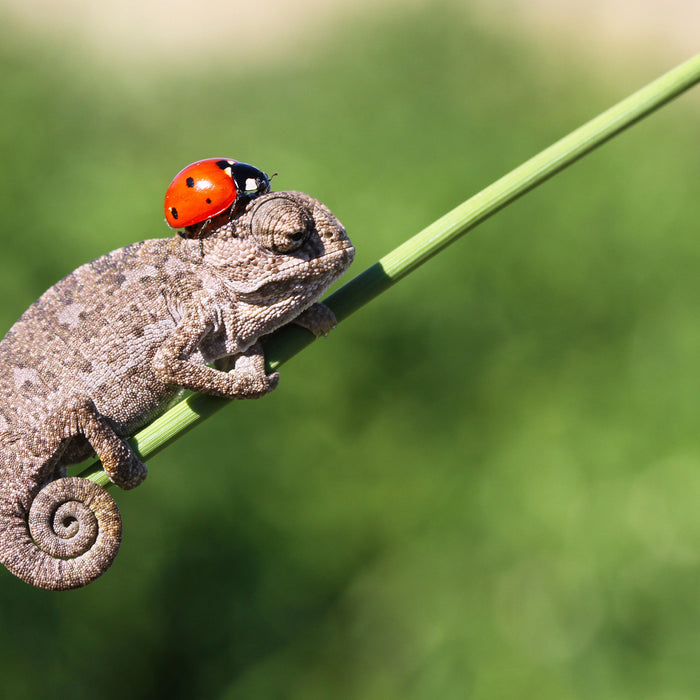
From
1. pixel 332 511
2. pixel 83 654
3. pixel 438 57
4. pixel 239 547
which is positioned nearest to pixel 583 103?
pixel 438 57

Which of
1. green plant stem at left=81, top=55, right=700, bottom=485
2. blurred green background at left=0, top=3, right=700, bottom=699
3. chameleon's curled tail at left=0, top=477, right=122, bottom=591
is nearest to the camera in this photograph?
green plant stem at left=81, top=55, right=700, bottom=485

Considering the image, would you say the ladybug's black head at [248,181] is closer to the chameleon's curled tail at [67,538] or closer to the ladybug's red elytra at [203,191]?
the ladybug's red elytra at [203,191]

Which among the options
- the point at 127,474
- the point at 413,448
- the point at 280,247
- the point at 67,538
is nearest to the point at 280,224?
the point at 280,247

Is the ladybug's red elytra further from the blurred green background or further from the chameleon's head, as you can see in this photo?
the blurred green background

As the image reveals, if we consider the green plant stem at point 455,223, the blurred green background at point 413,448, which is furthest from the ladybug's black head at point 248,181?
the blurred green background at point 413,448

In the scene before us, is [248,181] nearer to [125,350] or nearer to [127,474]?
[125,350]

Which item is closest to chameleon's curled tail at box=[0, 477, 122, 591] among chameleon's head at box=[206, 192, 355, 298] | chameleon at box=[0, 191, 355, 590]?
chameleon at box=[0, 191, 355, 590]
